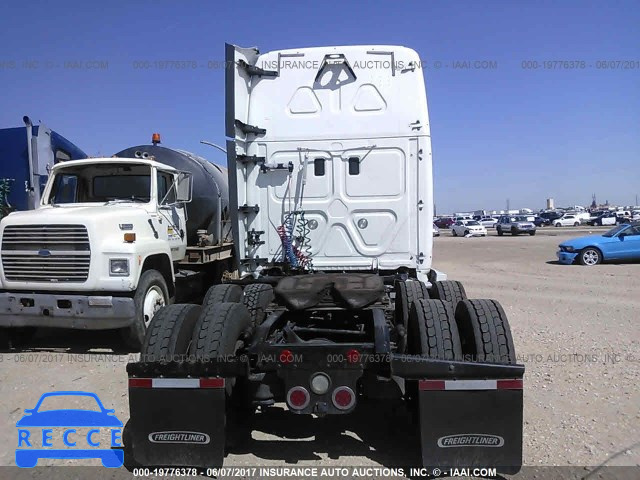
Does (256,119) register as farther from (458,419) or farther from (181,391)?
(458,419)

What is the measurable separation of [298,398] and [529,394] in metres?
2.66

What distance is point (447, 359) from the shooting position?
10.7ft

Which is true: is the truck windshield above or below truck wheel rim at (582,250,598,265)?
above

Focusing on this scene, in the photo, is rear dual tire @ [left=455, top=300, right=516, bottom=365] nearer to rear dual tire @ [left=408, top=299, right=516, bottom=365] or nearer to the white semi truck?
rear dual tire @ [left=408, top=299, right=516, bottom=365]

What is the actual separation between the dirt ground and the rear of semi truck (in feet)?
1.25

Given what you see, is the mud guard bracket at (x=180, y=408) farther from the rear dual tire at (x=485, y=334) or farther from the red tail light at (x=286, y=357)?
the rear dual tire at (x=485, y=334)

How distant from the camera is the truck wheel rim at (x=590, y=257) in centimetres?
1669

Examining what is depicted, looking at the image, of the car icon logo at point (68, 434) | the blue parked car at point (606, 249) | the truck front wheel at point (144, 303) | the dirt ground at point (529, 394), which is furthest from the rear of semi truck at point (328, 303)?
the blue parked car at point (606, 249)

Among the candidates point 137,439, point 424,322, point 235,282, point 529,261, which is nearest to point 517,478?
point 424,322

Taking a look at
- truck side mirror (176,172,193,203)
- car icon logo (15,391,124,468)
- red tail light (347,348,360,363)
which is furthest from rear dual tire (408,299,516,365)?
truck side mirror (176,172,193,203)

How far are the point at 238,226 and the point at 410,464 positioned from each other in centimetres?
330

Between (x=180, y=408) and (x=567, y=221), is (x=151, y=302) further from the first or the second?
(x=567, y=221)

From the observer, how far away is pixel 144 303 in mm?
6406

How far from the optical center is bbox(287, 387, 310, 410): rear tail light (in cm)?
329
